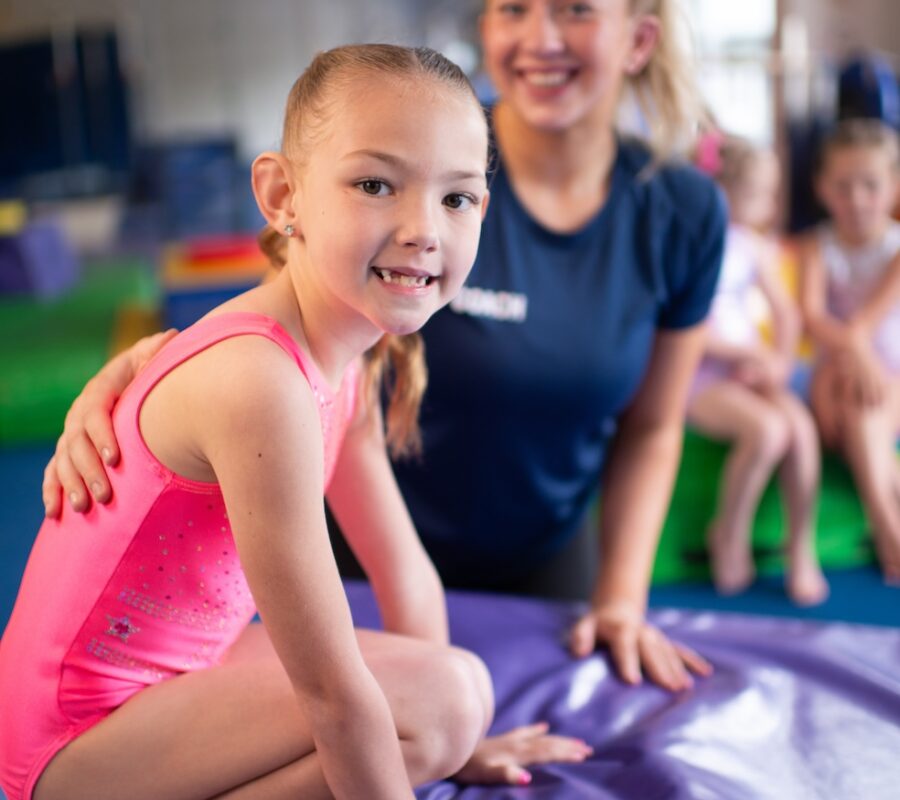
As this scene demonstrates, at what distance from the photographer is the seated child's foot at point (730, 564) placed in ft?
8.34

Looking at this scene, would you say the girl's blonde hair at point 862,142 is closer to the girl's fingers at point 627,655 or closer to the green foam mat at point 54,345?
the girl's fingers at point 627,655

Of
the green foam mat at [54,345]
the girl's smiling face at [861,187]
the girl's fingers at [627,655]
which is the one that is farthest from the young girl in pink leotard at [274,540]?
the girl's smiling face at [861,187]

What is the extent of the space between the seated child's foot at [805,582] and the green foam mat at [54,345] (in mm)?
1920

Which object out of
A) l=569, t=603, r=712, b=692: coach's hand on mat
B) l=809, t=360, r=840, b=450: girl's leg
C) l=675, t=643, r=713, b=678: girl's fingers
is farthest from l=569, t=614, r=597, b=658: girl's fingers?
l=809, t=360, r=840, b=450: girl's leg

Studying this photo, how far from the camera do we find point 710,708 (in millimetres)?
1309

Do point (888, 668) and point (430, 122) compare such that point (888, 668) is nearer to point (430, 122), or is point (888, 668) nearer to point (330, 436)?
point (330, 436)

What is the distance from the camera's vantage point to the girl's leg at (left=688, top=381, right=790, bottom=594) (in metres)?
2.55

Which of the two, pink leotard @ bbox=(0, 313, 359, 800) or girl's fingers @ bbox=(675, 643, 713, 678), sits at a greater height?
pink leotard @ bbox=(0, 313, 359, 800)

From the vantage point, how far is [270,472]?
83cm

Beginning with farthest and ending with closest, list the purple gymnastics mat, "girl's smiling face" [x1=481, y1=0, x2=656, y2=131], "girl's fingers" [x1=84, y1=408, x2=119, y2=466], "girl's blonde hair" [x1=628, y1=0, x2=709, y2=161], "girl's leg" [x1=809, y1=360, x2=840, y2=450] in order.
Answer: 1. "girl's leg" [x1=809, y1=360, x2=840, y2=450]
2. "girl's blonde hair" [x1=628, y1=0, x2=709, y2=161]
3. "girl's smiling face" [x1=481, y1=0, x2=656, y2=131]
4. the purple gymnastics mat
5. "girl's fingers" [x1=84, y1=408, x2=119, y2=466]

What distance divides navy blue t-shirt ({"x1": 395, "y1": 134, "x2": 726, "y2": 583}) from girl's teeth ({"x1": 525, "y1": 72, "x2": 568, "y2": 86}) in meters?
0.19

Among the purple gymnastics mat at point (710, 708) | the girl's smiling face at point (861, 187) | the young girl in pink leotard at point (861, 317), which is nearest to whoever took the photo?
the purple gymnastics mat at point (710, 708)

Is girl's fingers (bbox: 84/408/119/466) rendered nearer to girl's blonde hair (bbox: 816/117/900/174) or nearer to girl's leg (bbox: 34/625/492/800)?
girl's leg (bbox: 34/625/492/800)

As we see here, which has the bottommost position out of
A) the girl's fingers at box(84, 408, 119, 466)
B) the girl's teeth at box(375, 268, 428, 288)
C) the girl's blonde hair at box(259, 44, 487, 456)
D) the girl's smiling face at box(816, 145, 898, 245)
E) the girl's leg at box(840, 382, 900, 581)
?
the girl's leg at box(840, 382, 900, 581)
